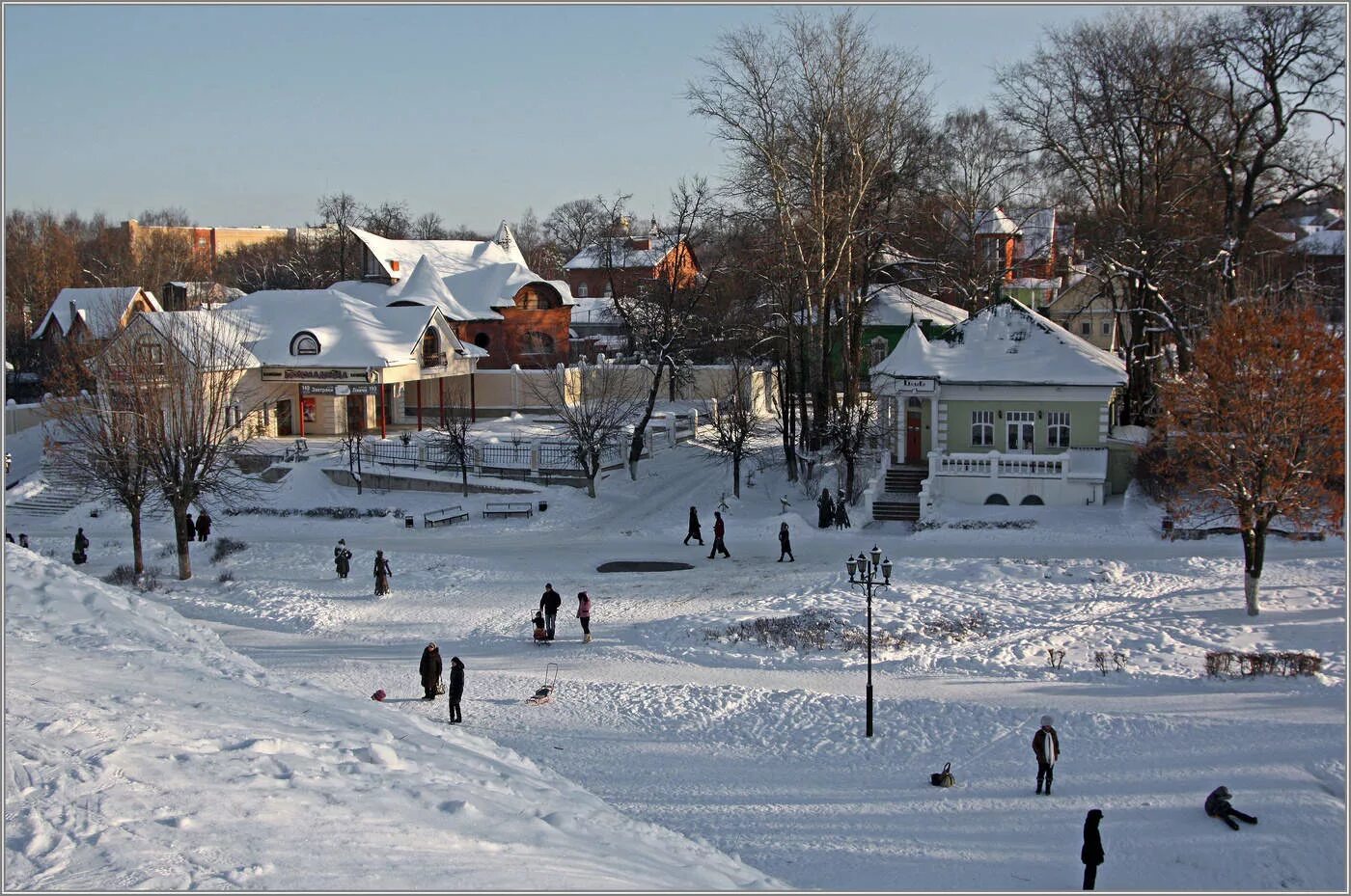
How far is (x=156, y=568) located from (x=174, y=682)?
15.9 meters

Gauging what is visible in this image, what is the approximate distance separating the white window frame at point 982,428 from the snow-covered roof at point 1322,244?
864 inches

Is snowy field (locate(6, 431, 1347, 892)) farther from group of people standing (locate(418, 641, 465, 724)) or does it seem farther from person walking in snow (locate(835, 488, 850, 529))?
person walking in snow (locate(835, 488, 850, 529))

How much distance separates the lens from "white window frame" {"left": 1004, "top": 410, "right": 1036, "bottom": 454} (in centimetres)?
3338

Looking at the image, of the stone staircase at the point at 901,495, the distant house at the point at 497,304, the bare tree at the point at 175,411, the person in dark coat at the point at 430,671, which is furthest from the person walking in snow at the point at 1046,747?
the distant house at the point at 497,304

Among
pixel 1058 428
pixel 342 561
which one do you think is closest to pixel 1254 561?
pixel 1058 428

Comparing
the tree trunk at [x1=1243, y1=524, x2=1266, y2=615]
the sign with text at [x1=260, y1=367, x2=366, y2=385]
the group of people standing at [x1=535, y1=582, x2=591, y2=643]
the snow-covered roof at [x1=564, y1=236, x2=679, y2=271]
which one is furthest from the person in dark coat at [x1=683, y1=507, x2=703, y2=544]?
the snow-covered roof at [x1=564, y1=236, x2=679, y2=271]

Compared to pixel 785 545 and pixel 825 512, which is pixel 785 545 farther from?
pixel 825 512

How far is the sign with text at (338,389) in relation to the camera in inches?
1729

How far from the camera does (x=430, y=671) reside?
61.1 ft

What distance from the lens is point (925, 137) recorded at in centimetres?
4375

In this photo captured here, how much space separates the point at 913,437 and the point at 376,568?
17124 mm

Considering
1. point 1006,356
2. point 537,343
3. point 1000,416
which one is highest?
point 537,343

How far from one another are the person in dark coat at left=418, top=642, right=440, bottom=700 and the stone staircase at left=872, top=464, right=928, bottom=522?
15.9 metres

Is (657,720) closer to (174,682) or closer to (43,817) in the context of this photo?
(174,682)
